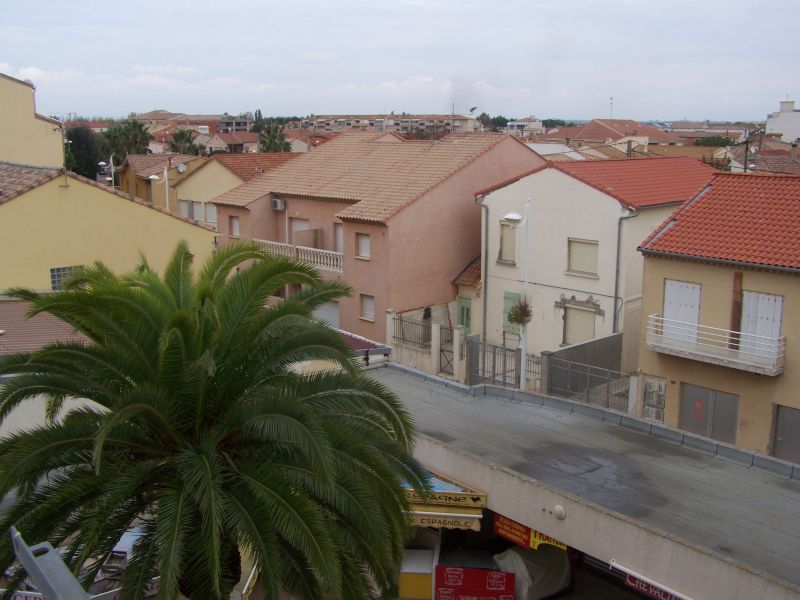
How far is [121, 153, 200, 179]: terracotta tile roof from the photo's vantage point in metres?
42.8

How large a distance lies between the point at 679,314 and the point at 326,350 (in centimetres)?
1333

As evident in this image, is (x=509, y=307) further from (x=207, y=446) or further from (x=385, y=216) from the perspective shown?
(x=207, y=446)

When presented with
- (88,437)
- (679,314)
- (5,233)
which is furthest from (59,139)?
(88,437)

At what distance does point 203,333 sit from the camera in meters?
9.36

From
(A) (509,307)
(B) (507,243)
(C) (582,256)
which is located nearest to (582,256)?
(C) (582,256)

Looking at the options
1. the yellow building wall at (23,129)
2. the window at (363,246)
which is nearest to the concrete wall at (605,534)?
the window at (363,246)

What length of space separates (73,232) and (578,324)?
584 inches

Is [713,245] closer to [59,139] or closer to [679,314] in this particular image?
[679,314]

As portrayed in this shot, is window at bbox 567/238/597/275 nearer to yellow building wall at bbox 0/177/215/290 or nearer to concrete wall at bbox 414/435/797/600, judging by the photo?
yellow building wall at bbox 0/177/215/290

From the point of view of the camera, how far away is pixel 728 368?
19.6 meters

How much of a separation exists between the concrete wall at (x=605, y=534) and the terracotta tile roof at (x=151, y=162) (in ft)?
105

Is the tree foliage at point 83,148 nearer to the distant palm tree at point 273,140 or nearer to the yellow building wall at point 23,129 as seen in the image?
the distant palm tree at point 273,140

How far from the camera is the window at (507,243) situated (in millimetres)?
26969

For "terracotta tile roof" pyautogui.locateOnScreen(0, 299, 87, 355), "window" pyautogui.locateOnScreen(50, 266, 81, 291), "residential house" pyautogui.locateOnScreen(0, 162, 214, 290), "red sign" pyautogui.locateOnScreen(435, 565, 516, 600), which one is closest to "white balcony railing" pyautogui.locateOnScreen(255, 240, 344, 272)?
"residential house" pyautogui.locateOnScreen(0, 162, 214, 290)
